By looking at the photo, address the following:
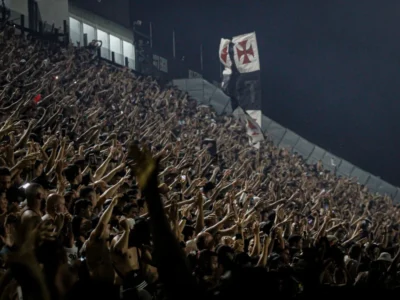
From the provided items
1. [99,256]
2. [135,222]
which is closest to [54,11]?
[135,222]

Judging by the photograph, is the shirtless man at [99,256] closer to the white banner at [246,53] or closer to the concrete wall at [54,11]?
the white banner at [246,53]

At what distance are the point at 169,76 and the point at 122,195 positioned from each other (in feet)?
84.5

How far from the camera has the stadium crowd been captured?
3.74 metres

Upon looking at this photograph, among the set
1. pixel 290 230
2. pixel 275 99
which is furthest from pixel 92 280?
pixel 275 99

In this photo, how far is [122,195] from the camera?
794 centimetres

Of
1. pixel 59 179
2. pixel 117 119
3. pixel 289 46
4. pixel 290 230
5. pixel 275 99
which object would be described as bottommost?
pixel 290 230

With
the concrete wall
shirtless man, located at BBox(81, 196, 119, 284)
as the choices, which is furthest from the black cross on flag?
shirtless man, located at BBox(81, 196, 119, 284)

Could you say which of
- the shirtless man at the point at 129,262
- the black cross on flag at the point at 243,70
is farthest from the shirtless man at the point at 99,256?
the black cross on flag at the point at 243,70

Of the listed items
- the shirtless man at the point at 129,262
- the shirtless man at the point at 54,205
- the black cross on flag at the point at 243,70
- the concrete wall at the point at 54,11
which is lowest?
the shirtless man at the point at 129,262

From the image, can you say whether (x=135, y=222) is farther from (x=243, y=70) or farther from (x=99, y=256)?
(x=243, y=70)

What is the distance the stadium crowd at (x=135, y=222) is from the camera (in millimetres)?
3744

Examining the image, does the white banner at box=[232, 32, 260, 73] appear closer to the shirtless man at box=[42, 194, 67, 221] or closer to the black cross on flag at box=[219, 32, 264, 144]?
the black cross on flag at box=[219, 32, 264, 144]

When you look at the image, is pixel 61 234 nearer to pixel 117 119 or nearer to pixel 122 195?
pixel 122 195

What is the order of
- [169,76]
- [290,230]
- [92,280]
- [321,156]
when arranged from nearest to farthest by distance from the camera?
[92,280] < [290,230] < [321,156] < [169,76]
